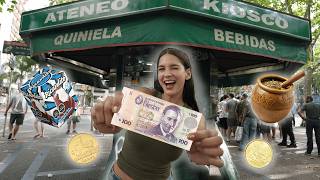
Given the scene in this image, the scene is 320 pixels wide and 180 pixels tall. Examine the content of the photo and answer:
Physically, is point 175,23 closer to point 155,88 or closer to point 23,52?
point 155,88

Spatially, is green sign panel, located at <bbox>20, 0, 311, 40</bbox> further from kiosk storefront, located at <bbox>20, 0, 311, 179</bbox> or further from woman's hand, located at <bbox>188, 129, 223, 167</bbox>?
woman's hand, located at <bbox>188, 129, 223, 167</bbox>

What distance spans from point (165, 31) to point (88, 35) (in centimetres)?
71

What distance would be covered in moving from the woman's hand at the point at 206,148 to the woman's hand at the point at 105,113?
0.40m

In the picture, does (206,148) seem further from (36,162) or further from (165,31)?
(36,162)

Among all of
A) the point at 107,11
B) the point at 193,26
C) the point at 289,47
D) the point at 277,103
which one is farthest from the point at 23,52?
the point at 277,103

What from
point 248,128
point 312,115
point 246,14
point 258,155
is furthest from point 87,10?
point 312,115

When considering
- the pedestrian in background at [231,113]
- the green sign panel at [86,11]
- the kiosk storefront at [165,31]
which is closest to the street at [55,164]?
the pedestrian in background at [231,113]

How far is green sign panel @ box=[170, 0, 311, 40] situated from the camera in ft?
7.58

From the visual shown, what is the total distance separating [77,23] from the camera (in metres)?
2.47

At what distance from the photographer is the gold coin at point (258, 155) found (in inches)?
82.4

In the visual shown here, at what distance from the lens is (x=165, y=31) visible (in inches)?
89.0

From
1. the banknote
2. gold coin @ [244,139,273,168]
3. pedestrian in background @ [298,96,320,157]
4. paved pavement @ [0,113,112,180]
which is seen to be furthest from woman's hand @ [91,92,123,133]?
pedestrian in background @ [298,96,320,157]

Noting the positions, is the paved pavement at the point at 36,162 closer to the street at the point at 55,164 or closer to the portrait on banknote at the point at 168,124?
the street at the point at 55,164

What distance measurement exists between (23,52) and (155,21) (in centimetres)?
377
